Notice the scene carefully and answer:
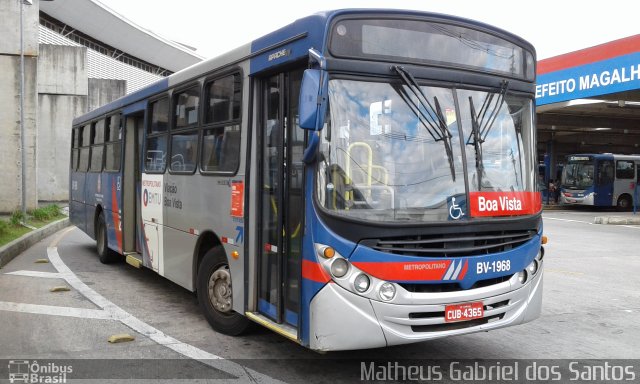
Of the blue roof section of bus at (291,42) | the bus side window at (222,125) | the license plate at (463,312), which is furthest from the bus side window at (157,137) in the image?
the license plate at (463,312)

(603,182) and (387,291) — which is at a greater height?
(603,182)

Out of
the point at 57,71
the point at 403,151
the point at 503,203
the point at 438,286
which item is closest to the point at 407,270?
the point at 438,286

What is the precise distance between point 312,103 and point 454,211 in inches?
55.9

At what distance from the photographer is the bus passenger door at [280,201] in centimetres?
480

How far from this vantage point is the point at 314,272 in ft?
14.5

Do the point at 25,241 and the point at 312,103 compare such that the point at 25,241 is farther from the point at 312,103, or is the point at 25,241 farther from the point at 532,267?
the point at 532,267

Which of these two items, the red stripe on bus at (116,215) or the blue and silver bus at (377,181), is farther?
the red stripe on bus at (116,215)

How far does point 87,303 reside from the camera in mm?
7508

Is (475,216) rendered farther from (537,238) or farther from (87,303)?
Answer: (87,303)

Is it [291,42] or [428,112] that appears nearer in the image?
[428,112]

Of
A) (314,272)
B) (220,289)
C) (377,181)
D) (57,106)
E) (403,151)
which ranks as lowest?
(220,289)

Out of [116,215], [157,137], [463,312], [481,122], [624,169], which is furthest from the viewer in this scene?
[624,169]

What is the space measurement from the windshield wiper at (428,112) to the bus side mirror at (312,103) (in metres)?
0.70

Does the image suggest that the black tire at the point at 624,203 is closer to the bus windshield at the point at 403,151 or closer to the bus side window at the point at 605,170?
the bus side window at the point at 605,170
